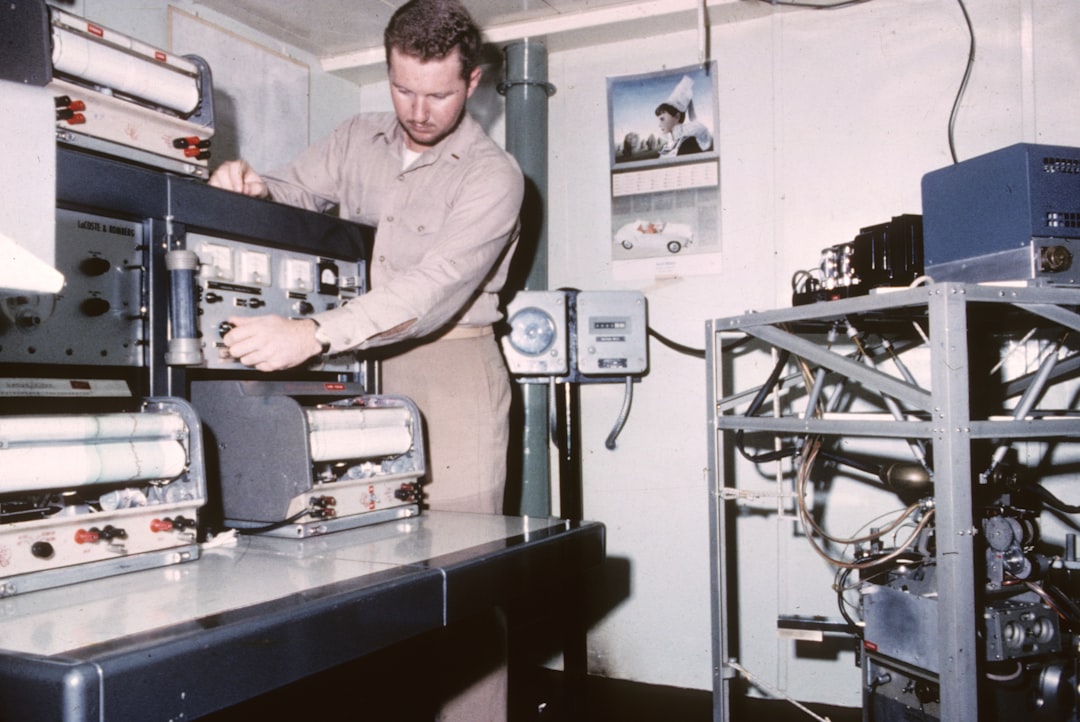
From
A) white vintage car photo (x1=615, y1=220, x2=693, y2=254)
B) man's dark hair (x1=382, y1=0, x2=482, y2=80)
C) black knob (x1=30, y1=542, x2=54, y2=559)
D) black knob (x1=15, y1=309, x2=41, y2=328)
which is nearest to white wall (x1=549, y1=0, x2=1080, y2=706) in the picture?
white vintage car photo (x1=615, y1=220, x2=693, y2=254)

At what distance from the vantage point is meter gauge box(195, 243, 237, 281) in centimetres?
168

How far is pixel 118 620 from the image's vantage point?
0.95 metres

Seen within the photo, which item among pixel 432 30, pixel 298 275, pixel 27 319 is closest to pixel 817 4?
pixel 432 30

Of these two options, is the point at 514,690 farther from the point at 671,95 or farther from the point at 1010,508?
the point at 671,95

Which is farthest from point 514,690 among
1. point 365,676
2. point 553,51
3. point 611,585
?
point 553,51

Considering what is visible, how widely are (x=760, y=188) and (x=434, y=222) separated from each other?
58.6 inches

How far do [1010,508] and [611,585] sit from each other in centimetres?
157

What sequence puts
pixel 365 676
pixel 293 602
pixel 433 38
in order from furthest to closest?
1. pixel 365 676
2. pixel 433 38
3. pixel 293 602

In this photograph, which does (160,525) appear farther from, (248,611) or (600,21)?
(600,21)

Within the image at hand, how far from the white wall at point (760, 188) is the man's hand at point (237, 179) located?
1.01m

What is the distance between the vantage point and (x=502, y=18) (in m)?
3.00

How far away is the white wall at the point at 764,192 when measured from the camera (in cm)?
277

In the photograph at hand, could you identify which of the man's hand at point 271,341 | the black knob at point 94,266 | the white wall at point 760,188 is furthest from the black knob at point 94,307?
the white wall at point 760,188

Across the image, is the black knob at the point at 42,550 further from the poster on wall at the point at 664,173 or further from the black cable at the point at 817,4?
the black cable at the point at 817,4
